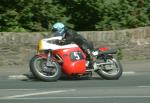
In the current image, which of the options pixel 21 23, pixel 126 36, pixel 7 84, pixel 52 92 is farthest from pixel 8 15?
pixel 52 92

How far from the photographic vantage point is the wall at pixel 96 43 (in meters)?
19.3

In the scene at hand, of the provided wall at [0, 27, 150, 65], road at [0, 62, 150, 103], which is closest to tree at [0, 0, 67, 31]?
wall at [0, 27, 150, 65]

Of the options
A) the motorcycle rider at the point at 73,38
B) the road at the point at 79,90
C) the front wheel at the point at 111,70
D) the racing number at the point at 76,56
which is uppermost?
the motorcycle rider at the point at 73,38

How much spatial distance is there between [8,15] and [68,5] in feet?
6.72

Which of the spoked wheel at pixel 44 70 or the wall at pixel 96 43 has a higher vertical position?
the wall at pixel 96 43

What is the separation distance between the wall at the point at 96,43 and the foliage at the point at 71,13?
2.73 feet

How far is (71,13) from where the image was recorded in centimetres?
2150

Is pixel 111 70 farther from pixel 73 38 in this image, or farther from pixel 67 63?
pixel 73 38

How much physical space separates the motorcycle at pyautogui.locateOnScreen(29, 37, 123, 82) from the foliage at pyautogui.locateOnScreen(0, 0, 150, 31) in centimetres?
376

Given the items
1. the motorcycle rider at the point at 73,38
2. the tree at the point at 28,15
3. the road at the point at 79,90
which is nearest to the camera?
the road at the point at 79,90

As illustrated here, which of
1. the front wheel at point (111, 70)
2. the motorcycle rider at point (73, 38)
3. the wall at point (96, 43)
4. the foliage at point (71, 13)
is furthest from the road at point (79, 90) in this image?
the foliage at point (71, 13)

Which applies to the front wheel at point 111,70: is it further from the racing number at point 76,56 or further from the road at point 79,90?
the racing number at point 76,56

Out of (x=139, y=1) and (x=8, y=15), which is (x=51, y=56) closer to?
(x=8, y=15)

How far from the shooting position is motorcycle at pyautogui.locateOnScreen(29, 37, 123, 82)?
1659cm
